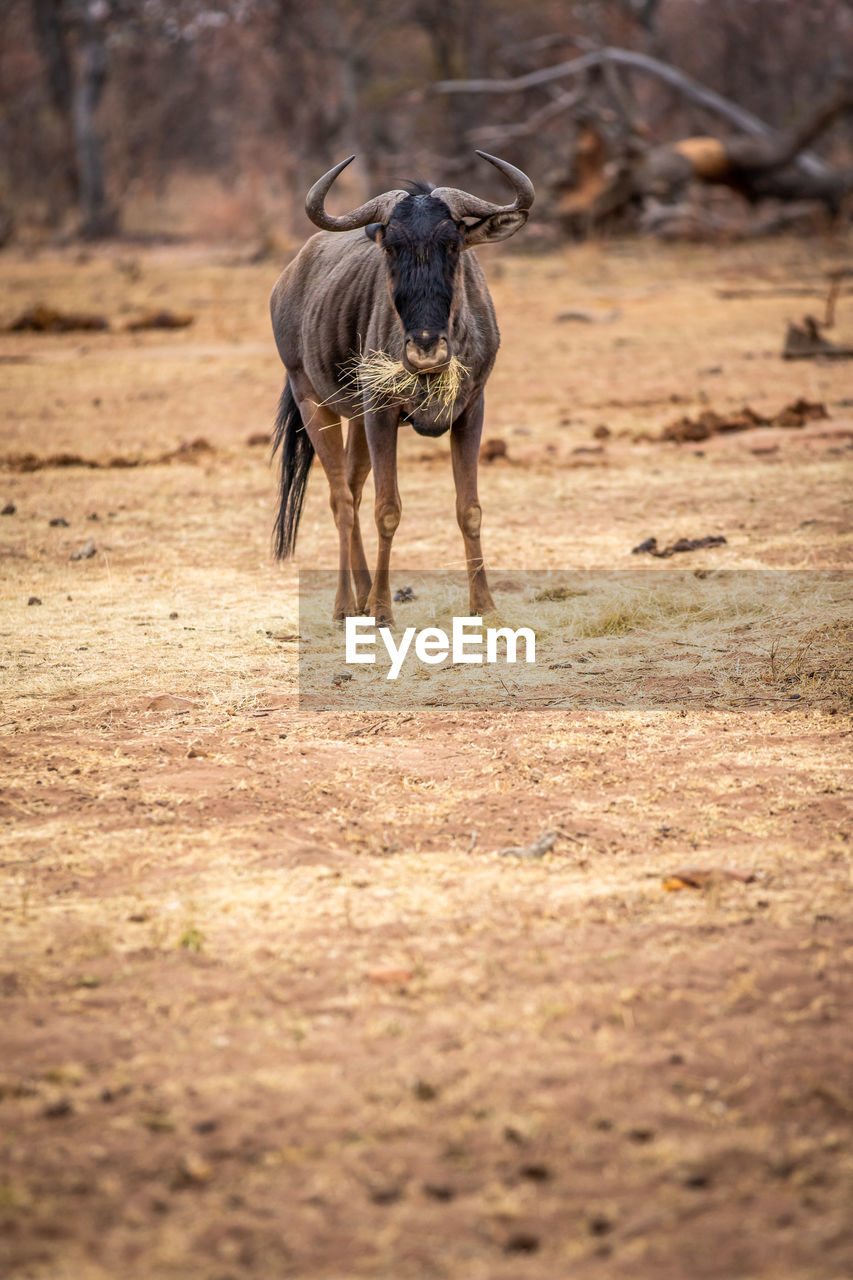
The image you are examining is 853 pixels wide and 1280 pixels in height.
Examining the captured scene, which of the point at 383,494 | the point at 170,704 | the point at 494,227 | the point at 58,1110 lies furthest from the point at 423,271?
the point at 58,1110

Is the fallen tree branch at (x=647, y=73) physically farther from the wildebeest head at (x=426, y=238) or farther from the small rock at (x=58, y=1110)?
the small rock at (x=58, y=1110)

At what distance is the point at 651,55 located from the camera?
27.9 meters

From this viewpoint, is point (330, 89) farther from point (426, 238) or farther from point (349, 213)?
point (426, 238)

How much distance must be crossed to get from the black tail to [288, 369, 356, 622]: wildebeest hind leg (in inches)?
8.0

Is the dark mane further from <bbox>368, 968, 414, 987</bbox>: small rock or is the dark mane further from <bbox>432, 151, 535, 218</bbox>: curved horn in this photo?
<bbox>368, 968, 414, 987</bbox>: small rock

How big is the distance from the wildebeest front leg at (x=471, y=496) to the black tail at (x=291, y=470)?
45.9 inches

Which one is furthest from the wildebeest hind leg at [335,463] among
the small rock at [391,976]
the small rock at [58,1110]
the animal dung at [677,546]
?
the small rock at [58,1110]

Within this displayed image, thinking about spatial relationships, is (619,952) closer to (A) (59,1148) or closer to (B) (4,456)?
(A) (59,1148)

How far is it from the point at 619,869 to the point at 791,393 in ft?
27.7

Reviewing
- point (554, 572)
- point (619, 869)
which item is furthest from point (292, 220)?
point (619, 869)

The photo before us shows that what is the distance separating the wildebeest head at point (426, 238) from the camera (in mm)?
5160

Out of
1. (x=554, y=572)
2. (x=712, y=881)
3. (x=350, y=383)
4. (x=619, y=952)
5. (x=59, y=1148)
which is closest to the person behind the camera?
(x=59, y=1148)

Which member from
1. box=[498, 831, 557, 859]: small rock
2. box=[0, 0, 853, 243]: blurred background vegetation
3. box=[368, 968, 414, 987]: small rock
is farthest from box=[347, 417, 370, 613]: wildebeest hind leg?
box=[0, 0, 853, 243]: blurred background vegetation

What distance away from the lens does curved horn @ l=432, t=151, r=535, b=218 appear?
548 cm
